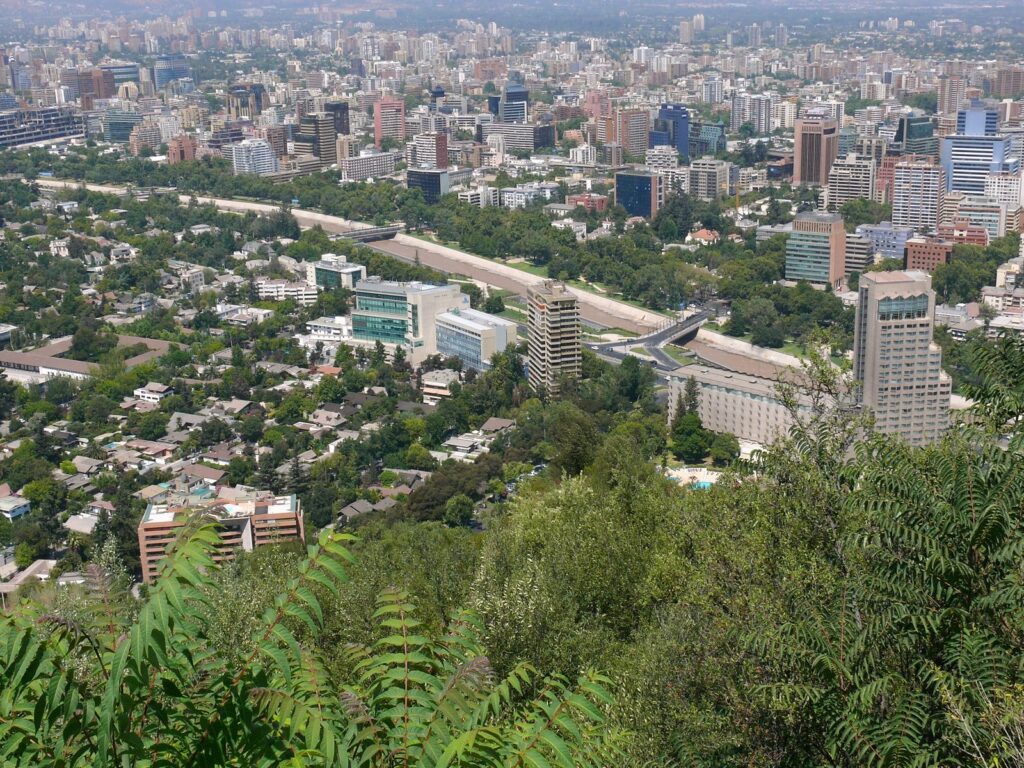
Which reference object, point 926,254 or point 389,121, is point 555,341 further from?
point 389,121

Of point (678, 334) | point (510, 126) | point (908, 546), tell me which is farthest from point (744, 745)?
point (510, 126)

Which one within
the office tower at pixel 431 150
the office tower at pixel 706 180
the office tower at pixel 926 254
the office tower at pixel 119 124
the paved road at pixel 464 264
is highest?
the office tower at pixel 119 124

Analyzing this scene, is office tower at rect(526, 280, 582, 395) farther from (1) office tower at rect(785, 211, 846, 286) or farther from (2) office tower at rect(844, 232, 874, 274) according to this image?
(2) office tower at rect(844, 232, 874, 274)

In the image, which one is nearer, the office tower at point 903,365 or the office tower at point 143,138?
the office tower at point 903,365

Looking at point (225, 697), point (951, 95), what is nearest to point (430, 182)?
point (951, 95)

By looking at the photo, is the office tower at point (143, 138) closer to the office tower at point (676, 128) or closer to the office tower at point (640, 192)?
the office tower at point (676, 128)

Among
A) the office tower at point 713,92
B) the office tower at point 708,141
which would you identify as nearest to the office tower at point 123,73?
the office tower at point 713,92
